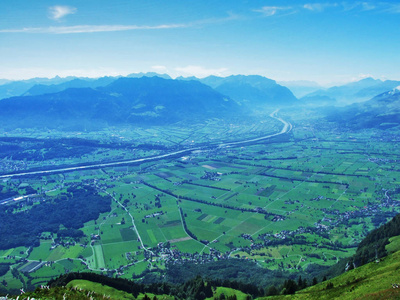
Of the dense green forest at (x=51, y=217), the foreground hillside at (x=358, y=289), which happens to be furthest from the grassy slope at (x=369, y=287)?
the dense green forest at (x=51, y=217)

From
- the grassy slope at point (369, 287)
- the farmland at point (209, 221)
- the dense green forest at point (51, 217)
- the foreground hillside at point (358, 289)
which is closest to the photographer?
the grassy slope at point (369, 287)

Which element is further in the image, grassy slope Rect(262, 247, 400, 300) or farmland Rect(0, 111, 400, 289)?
farmland Rect(0, 111, 400, 289)

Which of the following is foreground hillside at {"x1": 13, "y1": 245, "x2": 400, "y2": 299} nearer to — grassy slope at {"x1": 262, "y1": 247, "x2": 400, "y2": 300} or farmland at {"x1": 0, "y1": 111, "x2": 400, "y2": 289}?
grassy slope at {"x1": 262, "y1": 247, "x2": 400, "y2": 300}

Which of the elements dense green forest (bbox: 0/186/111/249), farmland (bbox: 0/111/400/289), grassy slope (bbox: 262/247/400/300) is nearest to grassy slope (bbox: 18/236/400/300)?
grassy slope (bbox: 262/247/400/300)

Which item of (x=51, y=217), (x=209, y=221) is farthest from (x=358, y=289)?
(x=51, y=217)

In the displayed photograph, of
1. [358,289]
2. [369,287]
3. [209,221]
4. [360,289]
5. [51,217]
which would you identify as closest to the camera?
[369,287]

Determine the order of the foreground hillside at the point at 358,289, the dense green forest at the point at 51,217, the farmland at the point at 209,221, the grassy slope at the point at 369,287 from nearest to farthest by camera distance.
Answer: the grassy slope at the point at 369,287, the foreground hillside at the point at 358,289, the farmland at the point at 209,221, the dense green forest at the point at 51,217

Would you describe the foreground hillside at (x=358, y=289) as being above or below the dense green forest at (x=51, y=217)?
above

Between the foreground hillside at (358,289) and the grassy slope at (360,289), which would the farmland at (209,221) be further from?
the foreground hillside at (358,289)

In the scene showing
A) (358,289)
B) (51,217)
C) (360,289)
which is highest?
(360,289)

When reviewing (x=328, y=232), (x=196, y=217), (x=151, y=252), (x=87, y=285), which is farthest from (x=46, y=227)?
(x=328, y=232)

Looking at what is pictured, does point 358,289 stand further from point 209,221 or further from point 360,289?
point 209,221
